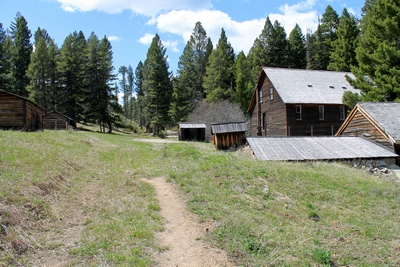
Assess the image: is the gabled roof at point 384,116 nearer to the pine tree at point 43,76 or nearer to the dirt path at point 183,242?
the dirt path at point 183,242

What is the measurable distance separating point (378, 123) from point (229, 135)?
10528 millimetres

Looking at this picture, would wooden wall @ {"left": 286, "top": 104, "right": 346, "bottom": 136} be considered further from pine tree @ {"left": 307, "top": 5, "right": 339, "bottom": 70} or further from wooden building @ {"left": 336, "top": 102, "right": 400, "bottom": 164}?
pine tree @ {"left": 307, "top": 5, "right": 339, "bottom": 70}

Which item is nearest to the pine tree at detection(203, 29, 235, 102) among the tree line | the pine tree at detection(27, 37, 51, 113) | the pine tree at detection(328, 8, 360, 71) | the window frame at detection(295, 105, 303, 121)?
the tree line

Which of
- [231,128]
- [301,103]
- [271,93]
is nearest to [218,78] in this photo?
[271,93]

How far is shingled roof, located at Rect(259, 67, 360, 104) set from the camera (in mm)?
28569

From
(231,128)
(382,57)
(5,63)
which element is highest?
(5,63)

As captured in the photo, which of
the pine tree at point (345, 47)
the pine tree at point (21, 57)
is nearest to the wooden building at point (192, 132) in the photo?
the pine tree at point (345, 47)

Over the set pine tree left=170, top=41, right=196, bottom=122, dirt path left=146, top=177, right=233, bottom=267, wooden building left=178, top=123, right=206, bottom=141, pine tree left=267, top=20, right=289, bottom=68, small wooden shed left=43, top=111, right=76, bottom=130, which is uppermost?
pine tree left=267, top=20, right=289, bottom=68

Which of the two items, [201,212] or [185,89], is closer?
[201,212]

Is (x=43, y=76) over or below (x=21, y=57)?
below

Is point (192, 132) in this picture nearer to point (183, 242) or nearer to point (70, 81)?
point (70, 81)

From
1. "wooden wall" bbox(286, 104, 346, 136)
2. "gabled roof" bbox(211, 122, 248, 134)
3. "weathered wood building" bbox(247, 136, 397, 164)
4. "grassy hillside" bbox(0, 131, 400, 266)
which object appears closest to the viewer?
"grassy hillside" bbox(0, 131, 400, 266)

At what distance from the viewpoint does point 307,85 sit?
30.7 meters

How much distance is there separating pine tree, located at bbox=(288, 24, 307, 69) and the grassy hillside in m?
45.7
